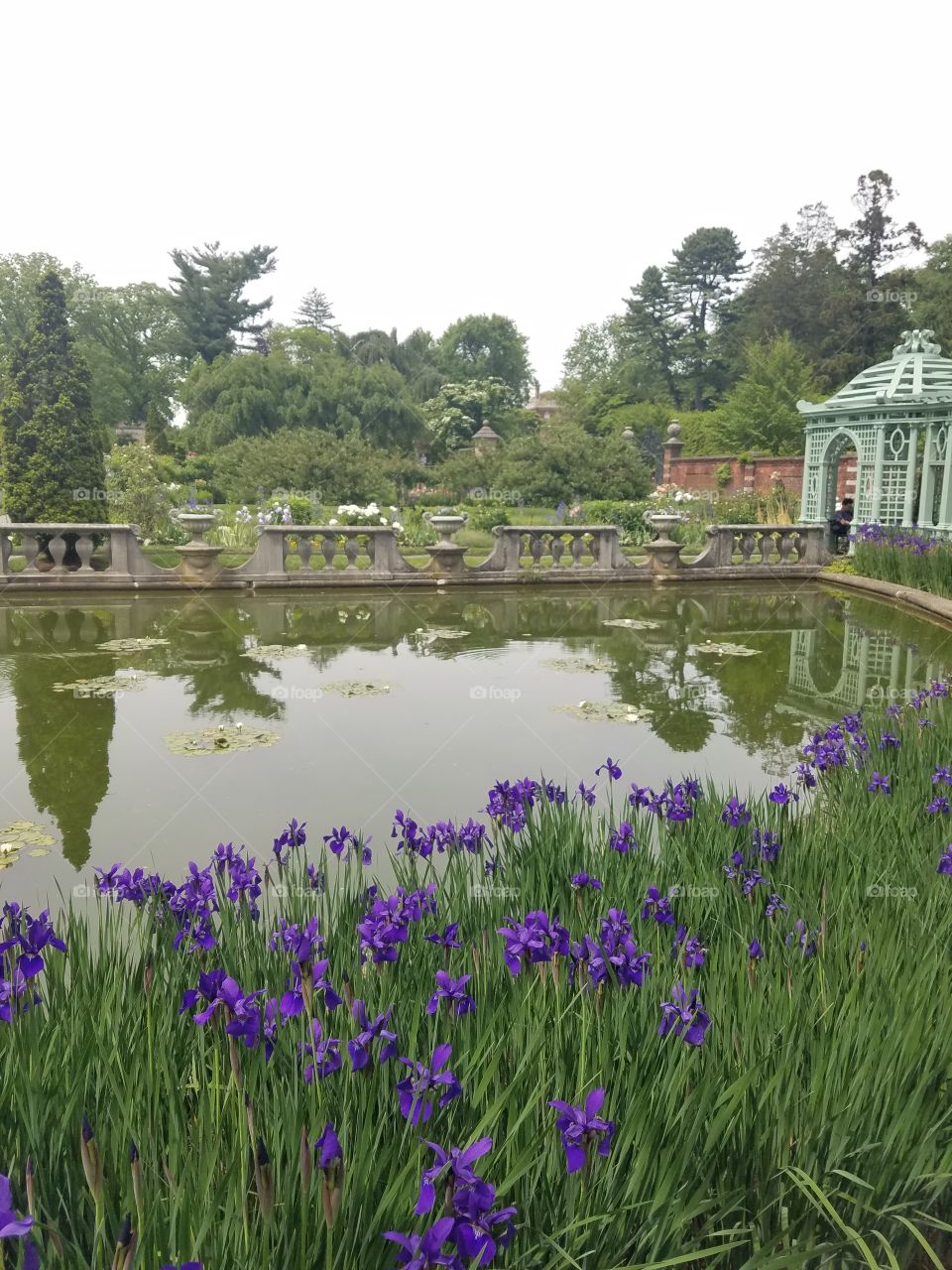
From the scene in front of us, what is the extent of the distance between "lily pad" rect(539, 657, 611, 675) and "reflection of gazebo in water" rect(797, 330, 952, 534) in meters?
8.86

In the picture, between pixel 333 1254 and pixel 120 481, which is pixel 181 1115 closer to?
pixel 333 1254

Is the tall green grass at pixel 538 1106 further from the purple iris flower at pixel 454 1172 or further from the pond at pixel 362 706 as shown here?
the pond at pixel 362 706

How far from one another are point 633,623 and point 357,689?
493cm

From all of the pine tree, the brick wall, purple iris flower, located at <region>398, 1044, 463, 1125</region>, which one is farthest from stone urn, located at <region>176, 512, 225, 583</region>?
the brick wall

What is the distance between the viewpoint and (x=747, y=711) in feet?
23.8

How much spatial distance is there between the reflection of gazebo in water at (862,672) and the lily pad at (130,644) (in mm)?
6449

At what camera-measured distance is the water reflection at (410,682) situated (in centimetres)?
550

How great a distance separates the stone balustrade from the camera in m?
13.8

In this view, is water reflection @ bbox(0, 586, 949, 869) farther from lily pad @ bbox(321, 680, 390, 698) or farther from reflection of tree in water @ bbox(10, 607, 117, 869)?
lily pad @ bbox(321, 680, 390, 698)

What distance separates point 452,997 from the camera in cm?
188

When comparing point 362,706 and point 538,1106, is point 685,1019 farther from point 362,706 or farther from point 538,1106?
point 362,706

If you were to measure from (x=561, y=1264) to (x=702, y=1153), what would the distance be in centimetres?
34

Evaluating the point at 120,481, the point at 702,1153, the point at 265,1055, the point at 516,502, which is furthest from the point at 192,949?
the point at 516,502

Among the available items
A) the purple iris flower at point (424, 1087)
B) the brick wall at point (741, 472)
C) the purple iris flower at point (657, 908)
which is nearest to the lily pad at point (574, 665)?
the purple iris flower at point (657, 908)
